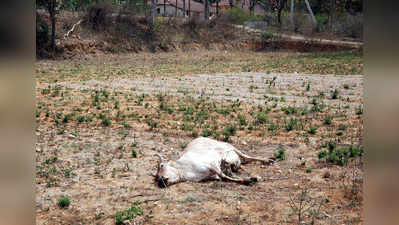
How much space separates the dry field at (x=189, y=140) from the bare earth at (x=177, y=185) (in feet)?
0.05

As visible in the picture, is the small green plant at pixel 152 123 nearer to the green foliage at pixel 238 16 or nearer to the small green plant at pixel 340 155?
the small green plant at pixel 340 155

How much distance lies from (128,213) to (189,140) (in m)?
3.28

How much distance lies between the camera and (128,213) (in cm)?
419

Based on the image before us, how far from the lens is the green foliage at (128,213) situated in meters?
4.06

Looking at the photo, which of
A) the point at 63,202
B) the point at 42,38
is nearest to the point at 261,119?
the point at 63,202

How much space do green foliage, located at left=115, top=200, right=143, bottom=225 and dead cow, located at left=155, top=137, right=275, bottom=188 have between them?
70 centimetres

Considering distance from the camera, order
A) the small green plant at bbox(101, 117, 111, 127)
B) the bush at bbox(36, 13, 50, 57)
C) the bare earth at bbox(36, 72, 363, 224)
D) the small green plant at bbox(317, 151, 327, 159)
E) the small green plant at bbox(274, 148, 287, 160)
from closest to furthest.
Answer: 1. the bare earth at bbox(36, 72, 363, 224)
2. the small green plant at bbox(317, 151, 327, 159)
3. the small green plant at bbox(274, 148, 287, 160)
4. the small green plant at bbox(101, 117, 111, 127)
5. the bush at bbox(36, 13, 50, 57)

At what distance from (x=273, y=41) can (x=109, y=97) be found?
2611cm

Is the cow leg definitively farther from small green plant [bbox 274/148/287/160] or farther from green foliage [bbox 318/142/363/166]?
green foliage [bbox 318/142/363/166]

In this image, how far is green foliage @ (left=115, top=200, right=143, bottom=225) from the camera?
4.06m

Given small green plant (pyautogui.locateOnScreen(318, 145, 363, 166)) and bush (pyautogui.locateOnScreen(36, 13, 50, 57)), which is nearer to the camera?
A: small green plant (pyautogui.locateOnScreen(318, 145, 363, 166))

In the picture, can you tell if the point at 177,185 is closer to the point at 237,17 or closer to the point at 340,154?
the point at 340,154

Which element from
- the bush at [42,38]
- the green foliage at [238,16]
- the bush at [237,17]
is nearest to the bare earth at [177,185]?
the bush at [42,38]

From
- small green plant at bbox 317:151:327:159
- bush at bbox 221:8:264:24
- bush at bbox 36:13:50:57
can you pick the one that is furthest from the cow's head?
bush at bbox 221:8:264:24
